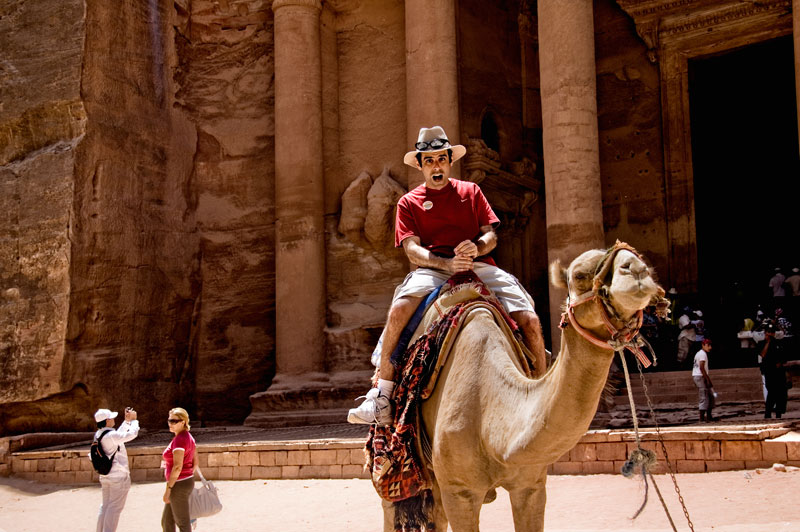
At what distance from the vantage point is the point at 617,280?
3922 mm

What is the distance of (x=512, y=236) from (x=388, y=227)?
3.45 m

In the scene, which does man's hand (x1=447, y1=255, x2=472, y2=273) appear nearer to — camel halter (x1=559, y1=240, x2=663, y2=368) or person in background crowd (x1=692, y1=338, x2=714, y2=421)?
camel halter (x1=559, y1=240, x2=663, y2=368)

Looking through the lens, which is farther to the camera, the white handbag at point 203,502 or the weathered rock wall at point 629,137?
the weathered rock wall at point 629,137

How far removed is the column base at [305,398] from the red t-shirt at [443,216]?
10269mm

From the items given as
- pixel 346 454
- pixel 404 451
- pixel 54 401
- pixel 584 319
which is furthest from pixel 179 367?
pixel 584 319

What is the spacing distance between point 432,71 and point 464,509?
1253cm

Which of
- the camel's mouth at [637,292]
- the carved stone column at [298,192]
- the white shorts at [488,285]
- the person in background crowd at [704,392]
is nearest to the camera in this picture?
the camel's mouth at [637,292]

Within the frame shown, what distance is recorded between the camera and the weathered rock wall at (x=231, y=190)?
18.9 meters

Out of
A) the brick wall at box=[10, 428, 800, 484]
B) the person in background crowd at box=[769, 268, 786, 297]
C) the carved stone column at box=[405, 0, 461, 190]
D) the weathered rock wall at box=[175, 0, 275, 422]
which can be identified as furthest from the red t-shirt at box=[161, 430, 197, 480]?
the person in background crowd at box=[769, 268, 786, 297]

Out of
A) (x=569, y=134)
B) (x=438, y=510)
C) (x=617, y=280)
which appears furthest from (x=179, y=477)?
(x=569, y=134)

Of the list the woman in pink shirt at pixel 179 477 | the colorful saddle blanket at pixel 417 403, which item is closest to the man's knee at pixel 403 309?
the colorful saddle blanket at pixel 417 403

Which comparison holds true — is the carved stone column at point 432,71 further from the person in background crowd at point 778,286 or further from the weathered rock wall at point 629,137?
the person in background crowd at point 778,286

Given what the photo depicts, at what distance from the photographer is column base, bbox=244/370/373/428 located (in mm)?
16672

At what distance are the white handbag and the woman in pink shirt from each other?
8cm
